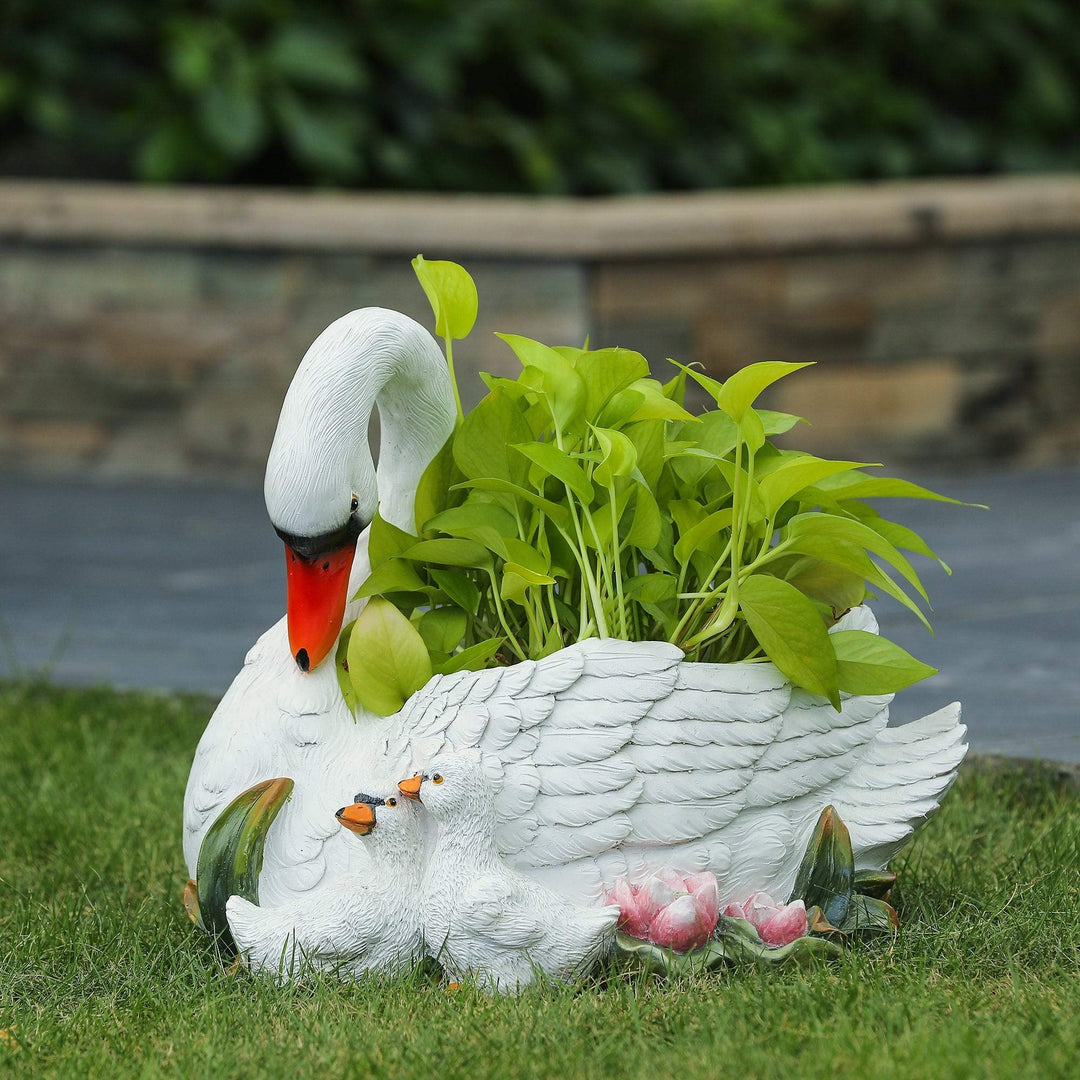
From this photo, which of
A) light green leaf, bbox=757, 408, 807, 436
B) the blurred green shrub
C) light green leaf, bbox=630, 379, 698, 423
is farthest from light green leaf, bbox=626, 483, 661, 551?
the blurred green shrub

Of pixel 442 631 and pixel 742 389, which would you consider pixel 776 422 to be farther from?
pixel 442 631

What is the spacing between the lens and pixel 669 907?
2.07 m

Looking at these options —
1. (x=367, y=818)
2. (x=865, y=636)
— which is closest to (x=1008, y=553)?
(x=865, y=636)

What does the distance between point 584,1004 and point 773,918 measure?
0.30m

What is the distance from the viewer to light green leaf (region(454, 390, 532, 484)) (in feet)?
7.43

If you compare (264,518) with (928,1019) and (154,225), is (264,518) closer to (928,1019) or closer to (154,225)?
(154,225)

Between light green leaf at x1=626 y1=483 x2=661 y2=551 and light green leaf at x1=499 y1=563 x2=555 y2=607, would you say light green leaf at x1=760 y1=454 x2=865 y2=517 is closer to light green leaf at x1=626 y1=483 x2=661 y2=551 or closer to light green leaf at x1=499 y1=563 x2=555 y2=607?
light green leaf at x1=626 y1=483 x2=661 y2=551

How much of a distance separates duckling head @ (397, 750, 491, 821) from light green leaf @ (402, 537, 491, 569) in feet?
1.02

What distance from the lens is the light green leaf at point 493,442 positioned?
2.26m

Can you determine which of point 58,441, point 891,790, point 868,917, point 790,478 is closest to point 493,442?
point 790,478

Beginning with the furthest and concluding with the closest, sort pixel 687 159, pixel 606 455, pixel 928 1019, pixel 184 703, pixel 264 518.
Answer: pixel 687 159
pixel 264 518
pixel 184 703
pixel 606 455
pixel 928 1019

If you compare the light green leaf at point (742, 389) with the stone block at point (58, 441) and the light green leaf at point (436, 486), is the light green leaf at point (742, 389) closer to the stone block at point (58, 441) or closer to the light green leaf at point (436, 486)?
the light green leaf at point (436, 486)

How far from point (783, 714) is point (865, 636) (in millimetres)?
158

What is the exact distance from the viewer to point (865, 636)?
219 centimetres
